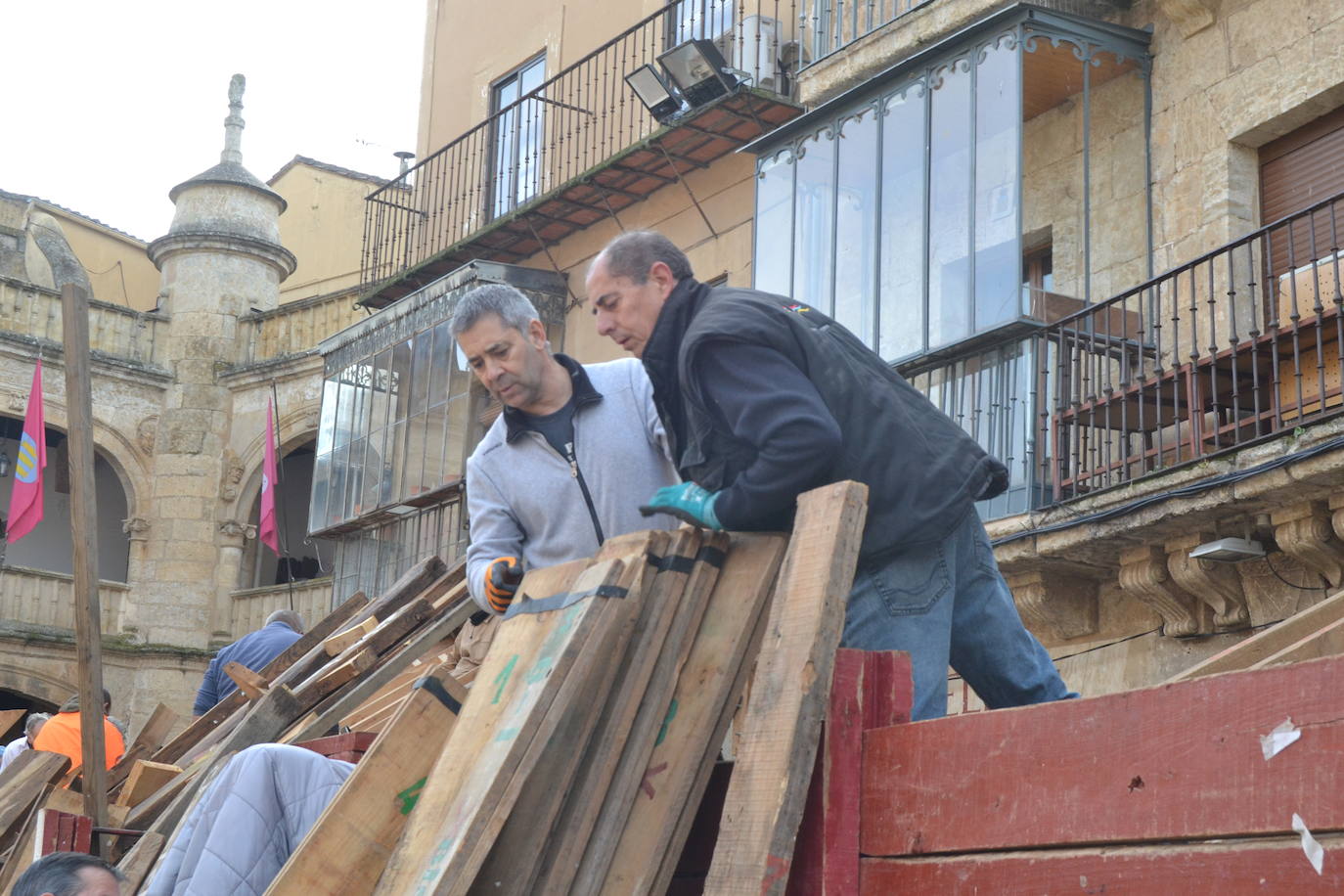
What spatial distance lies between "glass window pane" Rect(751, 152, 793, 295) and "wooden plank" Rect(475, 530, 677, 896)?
9.14 m

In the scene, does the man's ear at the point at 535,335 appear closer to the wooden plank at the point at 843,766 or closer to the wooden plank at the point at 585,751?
the wooden plank at the point at 585,751

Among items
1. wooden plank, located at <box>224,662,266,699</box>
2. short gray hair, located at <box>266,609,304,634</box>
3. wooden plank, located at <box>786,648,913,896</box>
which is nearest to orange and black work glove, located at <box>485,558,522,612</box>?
wooden plank, located at <box>786,648,913,896</box>

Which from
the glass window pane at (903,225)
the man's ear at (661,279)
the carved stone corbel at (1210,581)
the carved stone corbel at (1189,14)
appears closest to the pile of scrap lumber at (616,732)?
the man's ear at (661,279)

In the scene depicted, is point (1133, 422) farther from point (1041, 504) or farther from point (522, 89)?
point (522, 89)

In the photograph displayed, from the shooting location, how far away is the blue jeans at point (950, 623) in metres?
3.19

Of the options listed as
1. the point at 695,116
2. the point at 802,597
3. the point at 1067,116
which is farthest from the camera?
the point at 695,116

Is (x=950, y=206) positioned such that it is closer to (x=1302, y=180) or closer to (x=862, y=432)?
(x=1302, y=180)

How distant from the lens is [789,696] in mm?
2693

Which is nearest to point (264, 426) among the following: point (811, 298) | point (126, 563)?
point (126, 563)

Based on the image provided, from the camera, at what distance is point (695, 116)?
13898 mm

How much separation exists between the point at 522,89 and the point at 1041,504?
1006 centimetres

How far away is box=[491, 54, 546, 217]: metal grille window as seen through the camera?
17.0 metres

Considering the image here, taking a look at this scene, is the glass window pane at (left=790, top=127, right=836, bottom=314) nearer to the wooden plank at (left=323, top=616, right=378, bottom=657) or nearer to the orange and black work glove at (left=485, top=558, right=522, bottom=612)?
the wooden plank at (left=323, top=616, right=378, bottom=657)

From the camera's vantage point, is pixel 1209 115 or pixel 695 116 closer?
pixel 1209 115
